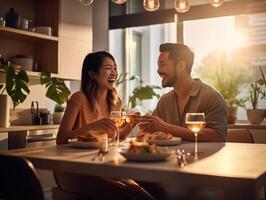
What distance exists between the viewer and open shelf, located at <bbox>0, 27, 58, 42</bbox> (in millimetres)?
3445

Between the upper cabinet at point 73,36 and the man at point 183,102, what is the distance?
176 centimetres

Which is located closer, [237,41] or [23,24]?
[23,24]

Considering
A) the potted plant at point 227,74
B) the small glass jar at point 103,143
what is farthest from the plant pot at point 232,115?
the small glass jar at point 103,143

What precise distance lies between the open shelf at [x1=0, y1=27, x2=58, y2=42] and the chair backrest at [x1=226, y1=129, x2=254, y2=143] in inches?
86.5

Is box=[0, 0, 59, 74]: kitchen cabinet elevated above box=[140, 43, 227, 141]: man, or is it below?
above

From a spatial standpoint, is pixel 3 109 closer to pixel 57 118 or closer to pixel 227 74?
pixel 57 118

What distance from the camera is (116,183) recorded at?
5.51 ft

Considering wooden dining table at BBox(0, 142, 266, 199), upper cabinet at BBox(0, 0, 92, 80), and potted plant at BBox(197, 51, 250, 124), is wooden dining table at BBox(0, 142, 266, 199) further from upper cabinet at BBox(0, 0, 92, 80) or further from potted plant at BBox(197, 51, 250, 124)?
potted plant at BBox(197, 51, 250, 124)

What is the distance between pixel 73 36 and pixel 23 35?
65 cm

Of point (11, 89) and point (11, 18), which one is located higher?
point (11, 18)

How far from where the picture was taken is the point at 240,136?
2318mm

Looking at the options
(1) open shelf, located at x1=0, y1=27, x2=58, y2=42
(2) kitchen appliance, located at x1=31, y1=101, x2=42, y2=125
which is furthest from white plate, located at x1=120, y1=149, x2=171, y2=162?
(2) kitchen appliance, located at x1=31, y1=101, x2=42, y2=125

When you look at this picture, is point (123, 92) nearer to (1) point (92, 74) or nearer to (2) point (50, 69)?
(2) point (50, 69)

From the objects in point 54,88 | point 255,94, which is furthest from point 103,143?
point 255,94
